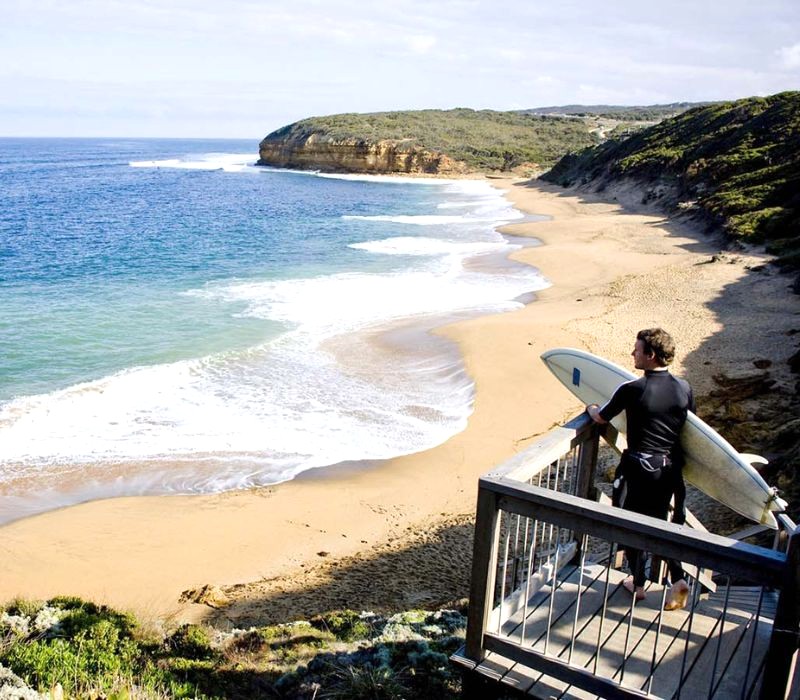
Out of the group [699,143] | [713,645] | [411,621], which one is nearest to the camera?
[713,645]

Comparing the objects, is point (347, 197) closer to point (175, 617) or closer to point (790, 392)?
point (790, 392)

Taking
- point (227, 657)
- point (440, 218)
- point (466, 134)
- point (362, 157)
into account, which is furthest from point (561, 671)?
point (466, 134)

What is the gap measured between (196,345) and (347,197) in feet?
142

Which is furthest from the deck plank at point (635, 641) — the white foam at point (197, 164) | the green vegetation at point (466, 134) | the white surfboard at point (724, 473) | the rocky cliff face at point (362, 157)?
the white foam at point (197, 164)

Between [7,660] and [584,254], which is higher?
[584,254]

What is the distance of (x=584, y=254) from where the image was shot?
2759 centimetres

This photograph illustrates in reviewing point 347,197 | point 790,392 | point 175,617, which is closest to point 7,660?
point 175,617

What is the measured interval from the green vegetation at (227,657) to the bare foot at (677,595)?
5.03 feet

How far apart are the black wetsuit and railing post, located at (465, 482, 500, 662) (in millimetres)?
985

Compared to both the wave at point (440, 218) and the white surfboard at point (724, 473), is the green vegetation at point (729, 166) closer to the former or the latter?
the wave at point (440, 218)

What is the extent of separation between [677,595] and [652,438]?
2.98 ft

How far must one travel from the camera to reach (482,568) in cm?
357

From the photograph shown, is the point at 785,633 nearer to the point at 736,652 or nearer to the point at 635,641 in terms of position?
the point at 736,652

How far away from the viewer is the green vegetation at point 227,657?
4527mm
